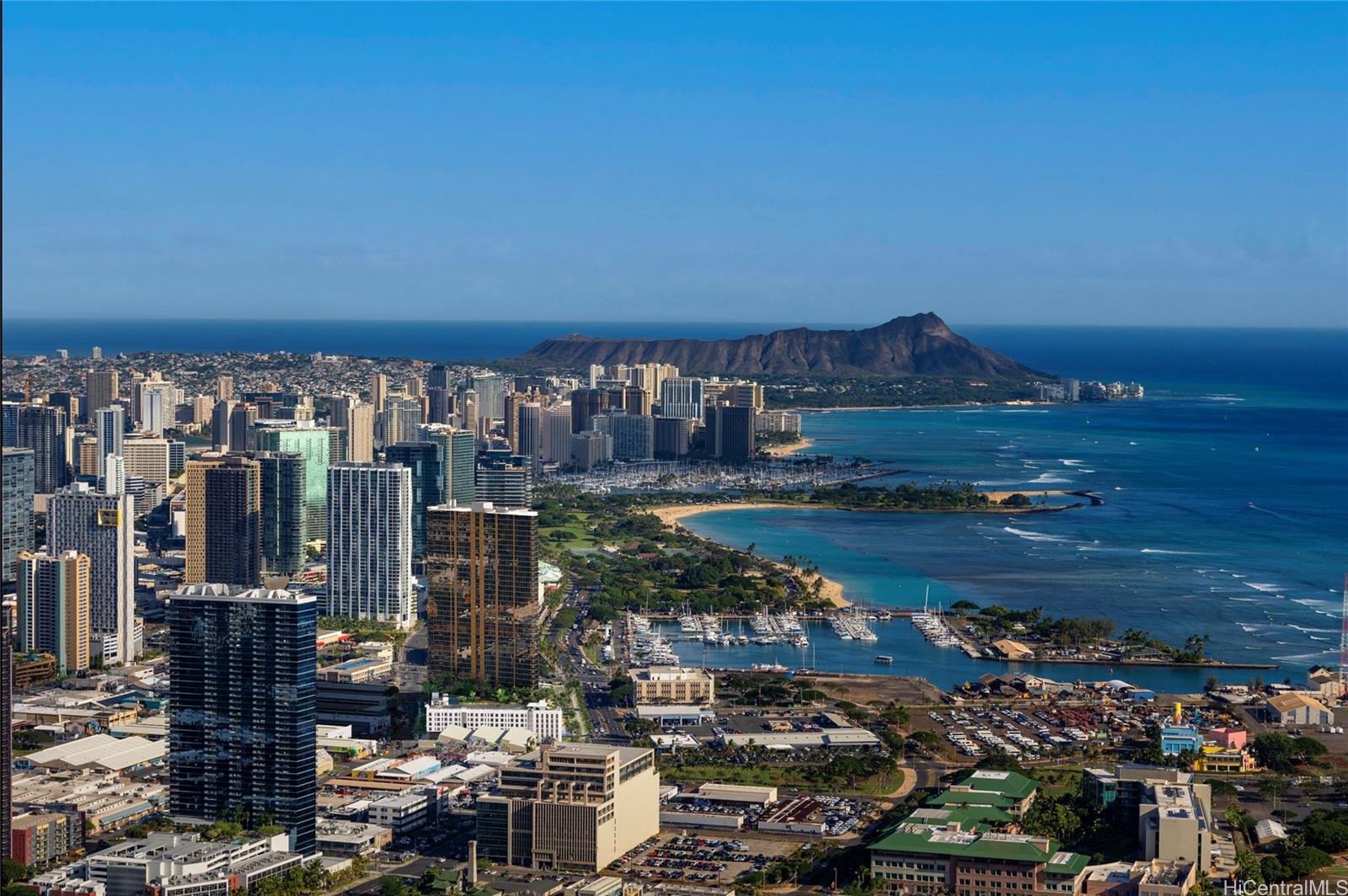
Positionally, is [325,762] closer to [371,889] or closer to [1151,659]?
[371,889]

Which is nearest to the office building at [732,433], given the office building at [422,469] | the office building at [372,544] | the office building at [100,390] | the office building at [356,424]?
the office building at [356,424]

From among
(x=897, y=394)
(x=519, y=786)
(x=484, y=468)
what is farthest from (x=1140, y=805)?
(x=897, y=394)

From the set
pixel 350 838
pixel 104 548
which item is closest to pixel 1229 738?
pixel 350 838

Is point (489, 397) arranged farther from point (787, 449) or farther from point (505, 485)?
point (505, 485)

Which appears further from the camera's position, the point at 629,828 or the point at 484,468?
the point at 484,468

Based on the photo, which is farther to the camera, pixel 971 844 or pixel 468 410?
pixel 468 410

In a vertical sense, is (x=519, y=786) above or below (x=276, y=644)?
below

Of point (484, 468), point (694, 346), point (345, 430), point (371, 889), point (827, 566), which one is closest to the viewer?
point (371, 889)
